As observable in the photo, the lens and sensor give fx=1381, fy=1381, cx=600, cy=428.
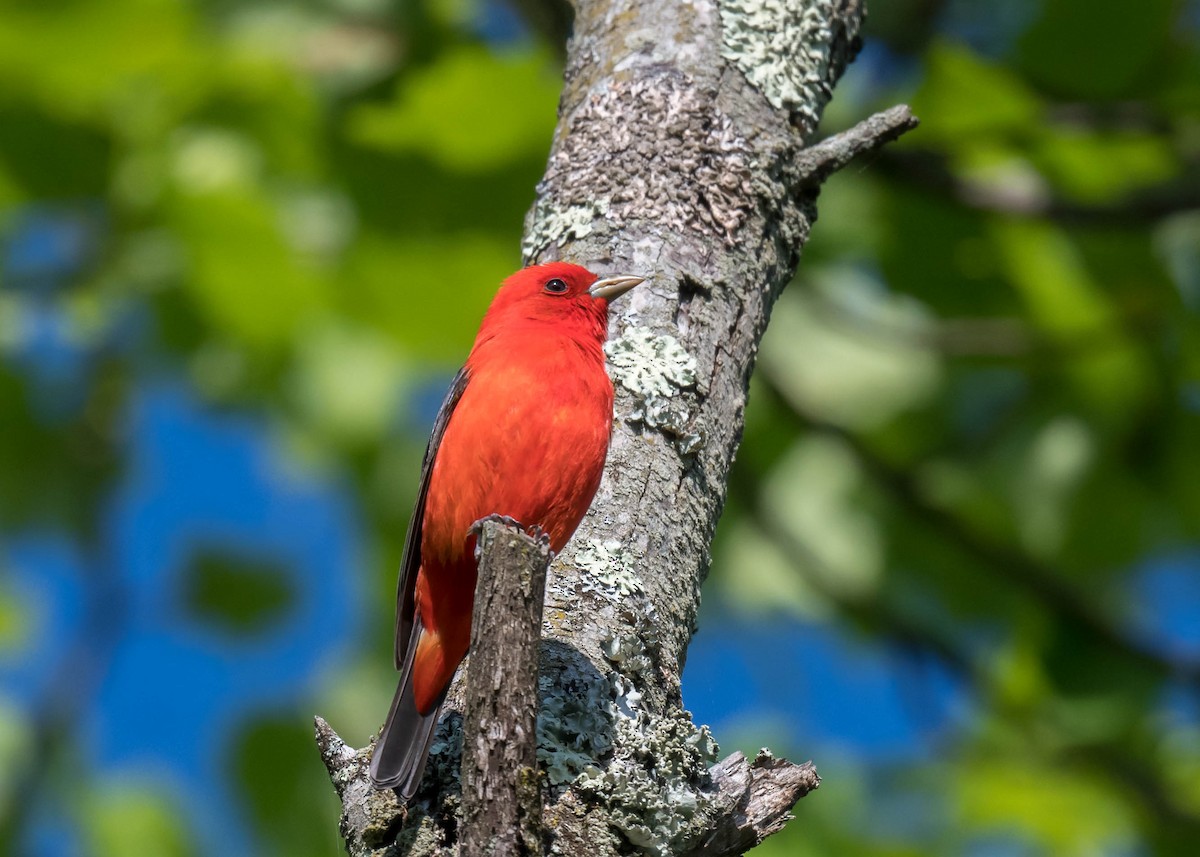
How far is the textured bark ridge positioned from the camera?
297cm

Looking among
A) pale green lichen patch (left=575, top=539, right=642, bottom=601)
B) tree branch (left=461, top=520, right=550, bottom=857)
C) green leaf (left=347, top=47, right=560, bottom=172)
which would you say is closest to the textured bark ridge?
pale green lichen patch (left=575, top=539, right=642, bottom=601)

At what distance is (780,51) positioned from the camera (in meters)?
4.38

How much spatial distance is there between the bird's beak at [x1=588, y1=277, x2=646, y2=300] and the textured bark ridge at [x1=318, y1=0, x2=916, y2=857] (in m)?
0.03

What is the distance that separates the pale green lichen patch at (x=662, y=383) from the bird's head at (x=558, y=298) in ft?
0.79

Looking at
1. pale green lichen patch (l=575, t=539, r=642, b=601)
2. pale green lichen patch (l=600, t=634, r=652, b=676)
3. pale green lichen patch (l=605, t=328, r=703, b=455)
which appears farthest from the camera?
pale green lichen patch (l=605, t=328, r=703, b=455)

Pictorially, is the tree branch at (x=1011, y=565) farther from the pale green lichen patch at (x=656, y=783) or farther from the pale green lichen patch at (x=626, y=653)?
the pale green lichen patch at (x=656, y=783)

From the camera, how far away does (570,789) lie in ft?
9.75

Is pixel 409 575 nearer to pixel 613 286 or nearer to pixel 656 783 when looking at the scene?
pixel 613 286

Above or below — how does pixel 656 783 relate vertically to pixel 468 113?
below

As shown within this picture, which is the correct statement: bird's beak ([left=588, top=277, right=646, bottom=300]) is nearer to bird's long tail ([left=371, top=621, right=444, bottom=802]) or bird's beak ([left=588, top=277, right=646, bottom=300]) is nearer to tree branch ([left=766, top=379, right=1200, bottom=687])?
bird's long tail ([left=371, top=621, right=444, bottom=802])

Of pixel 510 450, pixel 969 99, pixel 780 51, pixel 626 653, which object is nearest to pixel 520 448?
pixel 510 450

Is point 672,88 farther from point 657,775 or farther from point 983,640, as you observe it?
point 983,640

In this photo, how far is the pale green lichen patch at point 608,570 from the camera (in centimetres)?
340

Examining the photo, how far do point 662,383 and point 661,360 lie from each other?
9 centimetres
